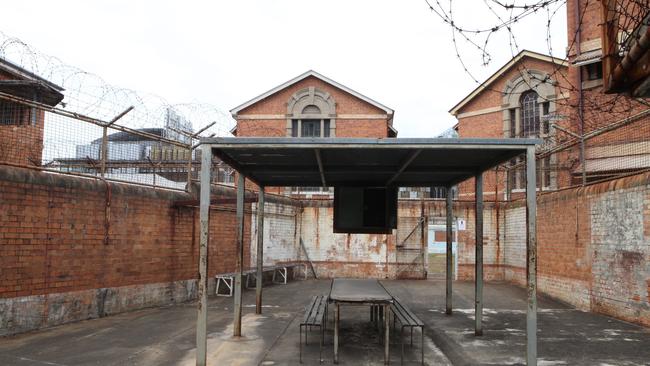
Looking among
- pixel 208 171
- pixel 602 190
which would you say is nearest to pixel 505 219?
pixel 602 190


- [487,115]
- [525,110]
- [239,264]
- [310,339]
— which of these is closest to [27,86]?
[239,264]

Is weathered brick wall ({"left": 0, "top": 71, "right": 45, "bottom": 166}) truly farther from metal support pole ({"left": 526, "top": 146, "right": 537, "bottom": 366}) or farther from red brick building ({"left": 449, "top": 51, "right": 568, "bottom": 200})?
red brick building ({"left": 449, "top": 51, "right": 568, "bottom": 200})

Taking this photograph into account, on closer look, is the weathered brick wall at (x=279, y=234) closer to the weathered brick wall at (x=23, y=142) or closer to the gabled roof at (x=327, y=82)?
the weathered brick wall at (x=23, y=142)

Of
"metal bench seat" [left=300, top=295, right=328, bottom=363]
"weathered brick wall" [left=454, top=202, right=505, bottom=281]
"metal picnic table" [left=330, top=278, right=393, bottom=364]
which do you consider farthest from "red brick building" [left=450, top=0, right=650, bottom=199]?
"metal bench seat" [left=300, top=295, right=328, bottom=363]

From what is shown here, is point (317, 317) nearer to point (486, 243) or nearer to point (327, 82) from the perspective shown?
point (486, 243)

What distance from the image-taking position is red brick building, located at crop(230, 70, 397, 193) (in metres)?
25.3

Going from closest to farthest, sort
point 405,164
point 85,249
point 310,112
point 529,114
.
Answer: point 405,164, point 85,249, point 529,114, point 310,112

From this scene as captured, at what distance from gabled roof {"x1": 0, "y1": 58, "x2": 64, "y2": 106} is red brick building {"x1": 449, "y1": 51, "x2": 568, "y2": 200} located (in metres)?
16.3

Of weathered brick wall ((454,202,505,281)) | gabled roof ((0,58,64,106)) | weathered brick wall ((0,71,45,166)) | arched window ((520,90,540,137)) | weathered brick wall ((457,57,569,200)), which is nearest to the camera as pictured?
weathered brick wall ((0,71,45,166))

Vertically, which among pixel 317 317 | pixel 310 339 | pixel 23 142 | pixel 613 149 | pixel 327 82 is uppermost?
pixel 327 82

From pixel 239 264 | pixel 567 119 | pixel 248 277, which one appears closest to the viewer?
pixel 239 264

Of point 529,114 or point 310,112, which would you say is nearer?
point 529,114

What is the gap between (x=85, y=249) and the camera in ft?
30.7

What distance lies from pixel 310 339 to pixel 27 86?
12.0 meters
